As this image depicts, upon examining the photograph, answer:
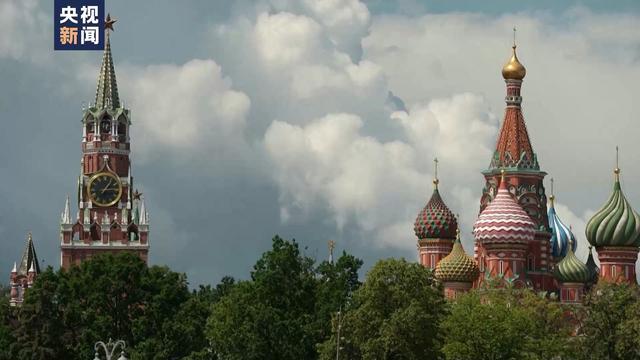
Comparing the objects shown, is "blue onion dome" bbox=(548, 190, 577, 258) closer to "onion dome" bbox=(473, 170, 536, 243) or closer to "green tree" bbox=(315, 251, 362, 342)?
"onion dome" bbox=(473, 170, 536, 243)

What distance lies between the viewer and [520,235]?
141 metres

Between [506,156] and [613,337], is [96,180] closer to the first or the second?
[506,156]

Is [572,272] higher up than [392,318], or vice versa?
[572,272]

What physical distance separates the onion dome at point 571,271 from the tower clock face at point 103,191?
3693 centimetres

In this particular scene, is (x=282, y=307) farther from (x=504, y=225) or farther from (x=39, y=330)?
(x=504, y=225)

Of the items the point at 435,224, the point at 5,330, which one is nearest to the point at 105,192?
the point at 435,224

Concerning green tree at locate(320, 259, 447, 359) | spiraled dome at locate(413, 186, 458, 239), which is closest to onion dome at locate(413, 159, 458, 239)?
spiraled dome at locate(413, 186, 458, 239)

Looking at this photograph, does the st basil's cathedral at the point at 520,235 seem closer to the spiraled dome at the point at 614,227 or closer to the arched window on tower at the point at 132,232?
the spiraled dome at the point at 614,227

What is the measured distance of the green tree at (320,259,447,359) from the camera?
101m

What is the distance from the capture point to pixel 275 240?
112 metres

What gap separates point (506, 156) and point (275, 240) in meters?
40.0

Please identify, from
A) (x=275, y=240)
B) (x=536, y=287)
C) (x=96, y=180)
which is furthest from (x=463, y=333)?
(x=96, y=180)

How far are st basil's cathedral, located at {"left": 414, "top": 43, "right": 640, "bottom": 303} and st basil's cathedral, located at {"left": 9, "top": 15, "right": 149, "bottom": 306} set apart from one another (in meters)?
24.8

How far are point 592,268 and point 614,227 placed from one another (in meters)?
6.95
